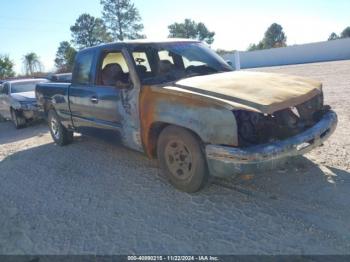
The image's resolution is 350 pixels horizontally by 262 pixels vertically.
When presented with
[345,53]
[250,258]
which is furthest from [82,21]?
[250,258]

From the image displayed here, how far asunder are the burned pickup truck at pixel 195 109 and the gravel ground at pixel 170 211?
0.47 metres

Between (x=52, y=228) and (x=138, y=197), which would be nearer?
(x=52, y=228)

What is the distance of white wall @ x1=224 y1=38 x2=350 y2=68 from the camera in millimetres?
40812

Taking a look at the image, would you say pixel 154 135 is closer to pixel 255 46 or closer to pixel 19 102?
pixel 19 102

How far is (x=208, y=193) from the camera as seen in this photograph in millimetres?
4406

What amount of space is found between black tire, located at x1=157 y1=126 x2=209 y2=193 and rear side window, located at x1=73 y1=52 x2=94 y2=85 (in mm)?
2106

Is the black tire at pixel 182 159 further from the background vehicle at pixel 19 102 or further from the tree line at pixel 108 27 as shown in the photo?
the tree line at pixel 108 27

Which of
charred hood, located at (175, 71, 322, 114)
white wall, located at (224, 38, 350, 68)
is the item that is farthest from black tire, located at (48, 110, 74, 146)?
white wall, located at (224, 38, 350, 68)

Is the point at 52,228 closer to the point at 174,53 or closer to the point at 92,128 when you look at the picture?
the point at 92,128

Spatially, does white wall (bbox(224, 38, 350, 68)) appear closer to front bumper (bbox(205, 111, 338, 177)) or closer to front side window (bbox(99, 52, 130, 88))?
front side window (bbox(99, 52, 130, 88))

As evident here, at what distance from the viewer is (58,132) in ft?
24.7

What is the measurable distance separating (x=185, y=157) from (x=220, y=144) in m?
0.64

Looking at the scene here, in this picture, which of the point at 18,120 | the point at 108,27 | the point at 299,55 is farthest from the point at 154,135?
the point at 108,27

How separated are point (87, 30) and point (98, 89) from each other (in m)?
68.9
